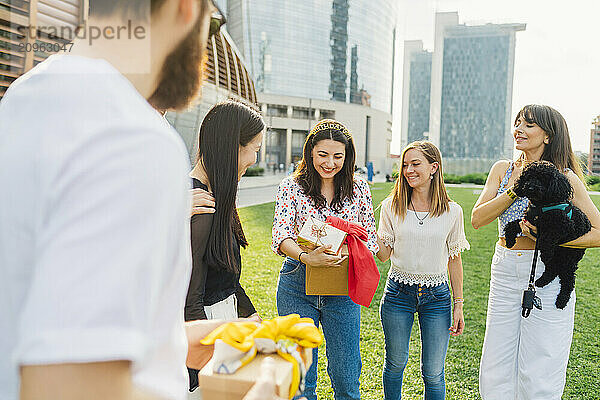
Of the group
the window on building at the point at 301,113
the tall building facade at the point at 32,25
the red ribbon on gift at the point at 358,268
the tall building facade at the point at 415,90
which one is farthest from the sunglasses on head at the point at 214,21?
the tall building facade at the point at 415,90

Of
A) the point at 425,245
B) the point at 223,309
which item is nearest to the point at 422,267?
the point at 425,245

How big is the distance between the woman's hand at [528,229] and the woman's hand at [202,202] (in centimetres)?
226

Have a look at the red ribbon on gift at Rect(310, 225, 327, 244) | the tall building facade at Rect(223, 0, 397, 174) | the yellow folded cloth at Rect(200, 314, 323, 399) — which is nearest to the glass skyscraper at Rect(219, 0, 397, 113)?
the tall building facade at Rect(223, 0, 397, 174)

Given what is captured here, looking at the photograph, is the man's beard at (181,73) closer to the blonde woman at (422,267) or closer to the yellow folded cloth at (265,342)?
the yellow folded cloth at (265,342)

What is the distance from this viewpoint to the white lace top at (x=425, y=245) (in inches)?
132

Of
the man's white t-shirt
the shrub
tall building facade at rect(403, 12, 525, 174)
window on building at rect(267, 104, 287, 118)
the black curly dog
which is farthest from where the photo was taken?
window on building at rect(267, 104, 287, 118)

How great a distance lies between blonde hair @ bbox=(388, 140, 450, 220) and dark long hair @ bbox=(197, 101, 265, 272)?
1.42m

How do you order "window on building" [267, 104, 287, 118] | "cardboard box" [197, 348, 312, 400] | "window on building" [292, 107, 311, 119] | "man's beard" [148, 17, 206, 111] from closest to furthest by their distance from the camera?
"man's beard" [148, 17, 206, 111] → "cardboard box" [197, 348, 312, 400] → "window on building" [267, 104, 287, 118] → "window on building" [292, 107, 311, 119]

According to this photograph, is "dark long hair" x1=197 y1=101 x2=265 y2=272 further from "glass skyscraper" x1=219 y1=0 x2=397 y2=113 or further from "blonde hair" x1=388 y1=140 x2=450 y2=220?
"glass skyscraper" x1=219 y1=0 x2=397 y2=113

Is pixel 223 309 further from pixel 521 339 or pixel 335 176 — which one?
pixel 521 339

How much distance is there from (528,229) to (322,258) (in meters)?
1.55

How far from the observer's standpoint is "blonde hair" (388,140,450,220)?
348 cm

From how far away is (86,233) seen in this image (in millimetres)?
503

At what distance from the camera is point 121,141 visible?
53 cm
